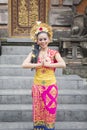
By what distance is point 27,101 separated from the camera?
6742 millimetres

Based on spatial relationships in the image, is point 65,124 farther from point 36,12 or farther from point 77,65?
point 36,12

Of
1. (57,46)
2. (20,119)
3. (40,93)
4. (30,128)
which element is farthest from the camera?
(57,46)

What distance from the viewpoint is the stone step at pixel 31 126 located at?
5828 mm

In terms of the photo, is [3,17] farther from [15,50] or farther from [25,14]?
[15,50]

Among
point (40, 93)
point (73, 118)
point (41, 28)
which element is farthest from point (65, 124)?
point (41, 28)

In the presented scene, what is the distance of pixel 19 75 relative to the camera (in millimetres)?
8148

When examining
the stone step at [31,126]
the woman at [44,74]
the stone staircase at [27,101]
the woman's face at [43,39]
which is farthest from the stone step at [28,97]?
the woman's face at [43,39]

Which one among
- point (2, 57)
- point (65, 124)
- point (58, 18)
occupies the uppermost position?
point (58, 18)

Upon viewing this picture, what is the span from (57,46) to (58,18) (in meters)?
1.68

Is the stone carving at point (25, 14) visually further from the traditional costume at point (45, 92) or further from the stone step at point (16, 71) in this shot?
the traditional costume at point (45, 92)

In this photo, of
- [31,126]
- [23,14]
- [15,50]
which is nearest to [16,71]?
[15,50]

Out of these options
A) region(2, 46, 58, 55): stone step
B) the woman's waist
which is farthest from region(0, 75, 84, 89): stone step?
the woman's waist

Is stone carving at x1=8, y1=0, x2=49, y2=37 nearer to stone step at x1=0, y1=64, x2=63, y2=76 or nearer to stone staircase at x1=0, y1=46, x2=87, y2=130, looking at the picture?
stone staircase at x1=0, y1=46, x2=87, y2=130

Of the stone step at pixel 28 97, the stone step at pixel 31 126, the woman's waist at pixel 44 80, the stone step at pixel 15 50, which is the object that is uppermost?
the woman's waist at pixel 44 80
